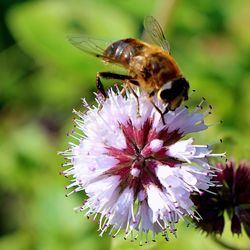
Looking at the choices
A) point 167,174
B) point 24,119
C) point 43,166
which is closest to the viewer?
point 167,174

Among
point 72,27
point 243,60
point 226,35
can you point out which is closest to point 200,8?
point 226,35

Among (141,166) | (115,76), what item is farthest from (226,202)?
(115,76)

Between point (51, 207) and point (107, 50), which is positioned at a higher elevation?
point (107, 50)

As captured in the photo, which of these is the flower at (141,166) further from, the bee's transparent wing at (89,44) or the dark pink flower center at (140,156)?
the bee's transparent wing at (89,44)

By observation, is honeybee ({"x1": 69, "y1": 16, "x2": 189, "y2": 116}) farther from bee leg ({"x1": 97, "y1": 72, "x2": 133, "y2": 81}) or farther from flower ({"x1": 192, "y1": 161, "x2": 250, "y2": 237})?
flower ({"x1": 192, "y1": 161, "x2": 250, "y2": 237})

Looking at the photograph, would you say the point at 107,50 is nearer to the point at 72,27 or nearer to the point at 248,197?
the point at 248,197

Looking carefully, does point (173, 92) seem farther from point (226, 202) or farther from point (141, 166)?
point (226, 202)
